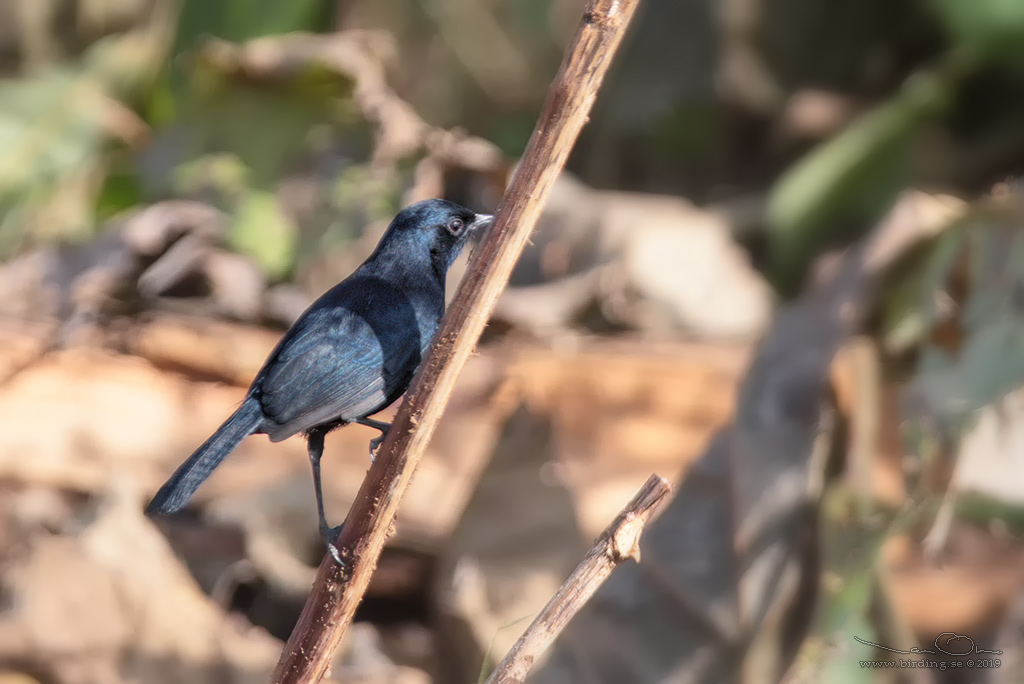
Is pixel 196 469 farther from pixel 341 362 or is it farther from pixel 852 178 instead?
pixel 852 178

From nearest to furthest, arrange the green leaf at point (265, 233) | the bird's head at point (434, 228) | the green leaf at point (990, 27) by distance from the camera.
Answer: the bird's head at point (434, 228), the green leaf at point (265, 233), the green leaf at point (990, 27)

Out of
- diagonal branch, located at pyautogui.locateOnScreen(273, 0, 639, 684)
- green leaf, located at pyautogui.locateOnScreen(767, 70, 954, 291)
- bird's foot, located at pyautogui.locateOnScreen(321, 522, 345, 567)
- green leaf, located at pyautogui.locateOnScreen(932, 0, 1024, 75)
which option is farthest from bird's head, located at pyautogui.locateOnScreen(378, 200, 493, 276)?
green leaf, located at pyautogui.locateOnScreen(932, 0, 1024, 75)

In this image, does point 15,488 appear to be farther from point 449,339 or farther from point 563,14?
point 563,14

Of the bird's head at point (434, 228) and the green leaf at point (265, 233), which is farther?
the green leaf at point (265, 233)

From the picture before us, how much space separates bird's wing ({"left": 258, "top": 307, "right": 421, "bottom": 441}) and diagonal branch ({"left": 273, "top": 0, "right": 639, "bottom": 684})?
0.22 ft

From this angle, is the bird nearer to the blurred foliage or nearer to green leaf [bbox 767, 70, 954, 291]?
the blurred foliage

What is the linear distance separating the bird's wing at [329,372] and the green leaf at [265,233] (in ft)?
4.75

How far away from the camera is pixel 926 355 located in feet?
7.40

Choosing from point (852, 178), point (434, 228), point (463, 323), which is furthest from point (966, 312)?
point (463, 323)

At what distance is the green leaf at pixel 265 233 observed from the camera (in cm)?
225

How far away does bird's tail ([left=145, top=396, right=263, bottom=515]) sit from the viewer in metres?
0.71
